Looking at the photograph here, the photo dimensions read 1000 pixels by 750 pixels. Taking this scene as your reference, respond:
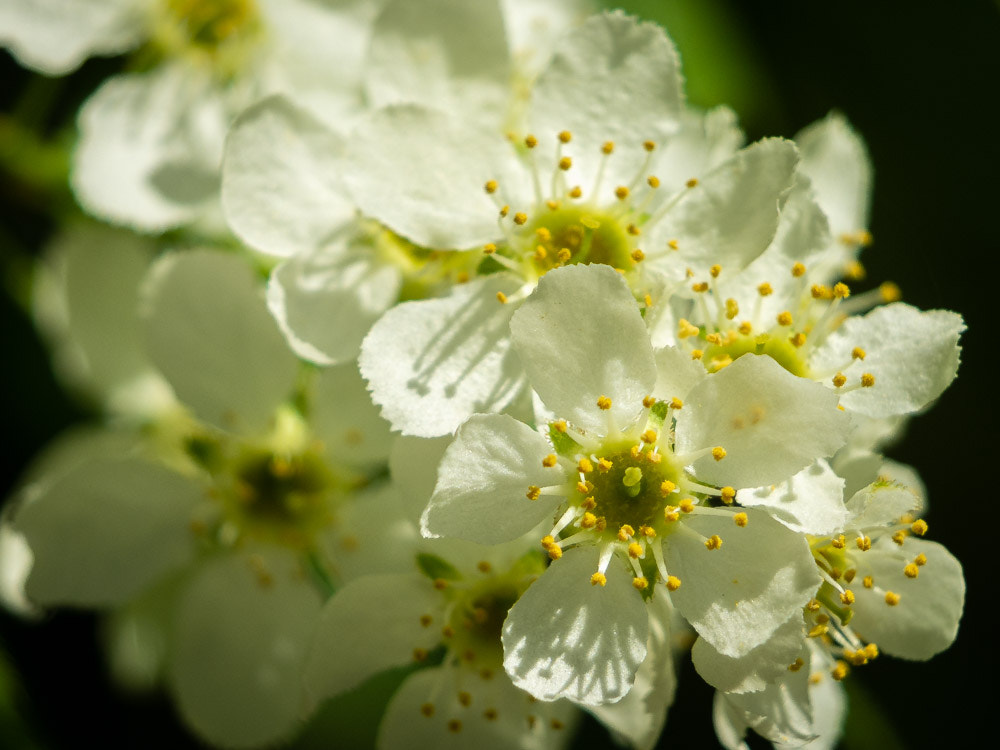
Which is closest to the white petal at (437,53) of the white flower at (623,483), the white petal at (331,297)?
the white petal at (331,297)

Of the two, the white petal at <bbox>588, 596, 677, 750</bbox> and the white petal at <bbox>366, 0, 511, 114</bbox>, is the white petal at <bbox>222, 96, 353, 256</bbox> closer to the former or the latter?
the white petal at <bbox>366, 0, 511, 114</bbox>

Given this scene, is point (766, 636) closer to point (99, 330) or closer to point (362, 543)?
point (362, 543)

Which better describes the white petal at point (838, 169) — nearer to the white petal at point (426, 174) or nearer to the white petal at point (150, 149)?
the white petal at point (426, 174)

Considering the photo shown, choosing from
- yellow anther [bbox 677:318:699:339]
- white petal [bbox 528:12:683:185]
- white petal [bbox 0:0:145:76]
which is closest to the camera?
yellow anther [bbox 677:318:699:339]

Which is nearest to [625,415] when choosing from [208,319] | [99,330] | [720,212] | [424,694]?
[720,212]

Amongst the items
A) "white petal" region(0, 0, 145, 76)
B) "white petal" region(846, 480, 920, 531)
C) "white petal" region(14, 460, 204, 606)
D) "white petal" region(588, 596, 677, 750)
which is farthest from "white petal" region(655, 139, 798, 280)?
"white petal" region(0, 0, 145, 76)
